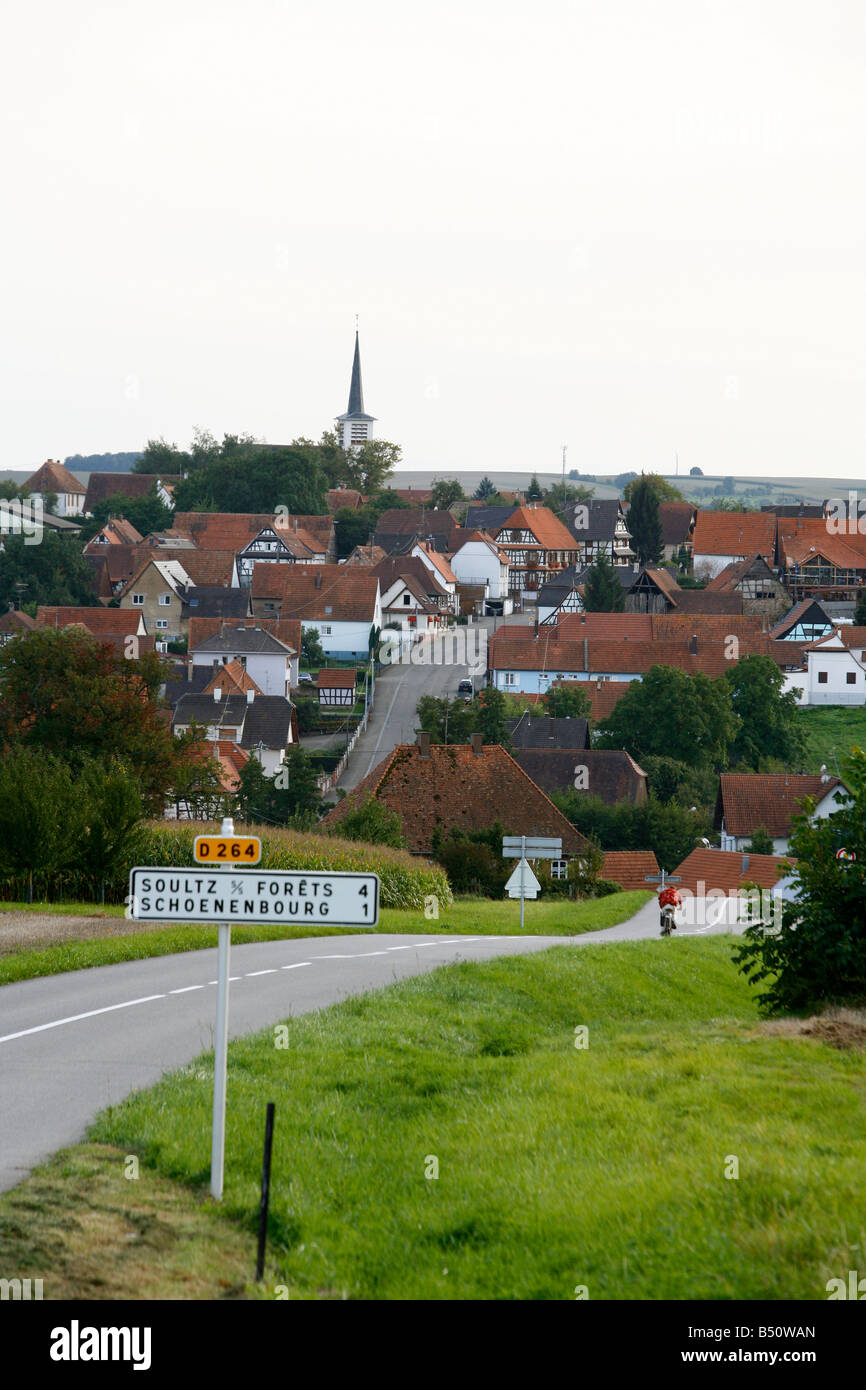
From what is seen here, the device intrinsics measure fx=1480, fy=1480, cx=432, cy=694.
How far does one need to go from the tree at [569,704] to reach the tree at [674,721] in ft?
11.2

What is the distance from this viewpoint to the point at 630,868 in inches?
2173

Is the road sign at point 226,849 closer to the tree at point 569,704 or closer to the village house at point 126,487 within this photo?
the tree at point 569,704

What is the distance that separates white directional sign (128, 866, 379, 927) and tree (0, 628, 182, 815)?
24958mm

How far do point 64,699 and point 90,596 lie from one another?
A: 77043 mm

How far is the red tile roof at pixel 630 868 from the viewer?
2142 inches

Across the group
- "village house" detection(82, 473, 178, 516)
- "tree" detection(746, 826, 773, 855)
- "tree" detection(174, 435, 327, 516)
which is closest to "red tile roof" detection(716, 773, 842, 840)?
"tree" detection(746, 826, 773, 855)

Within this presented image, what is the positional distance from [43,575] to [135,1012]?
99576 millimetres

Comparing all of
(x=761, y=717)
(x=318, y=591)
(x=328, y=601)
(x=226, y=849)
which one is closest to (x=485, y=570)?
(x=318, y=591)

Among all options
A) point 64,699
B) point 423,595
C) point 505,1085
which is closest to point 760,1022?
point 505,1085

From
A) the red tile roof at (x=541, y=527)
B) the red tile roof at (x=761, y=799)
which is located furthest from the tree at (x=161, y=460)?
the red tile roof at (x=761, y=799)

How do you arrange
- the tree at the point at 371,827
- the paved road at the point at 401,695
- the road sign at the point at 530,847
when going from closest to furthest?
the road sign at the point at 530,847 → the tree at the point at 371,827 → the paved road at the point at 401,695

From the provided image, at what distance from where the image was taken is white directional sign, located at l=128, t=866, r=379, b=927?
27.0 ft
